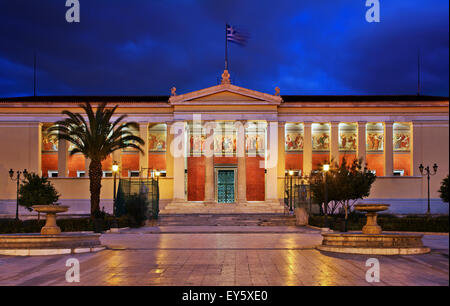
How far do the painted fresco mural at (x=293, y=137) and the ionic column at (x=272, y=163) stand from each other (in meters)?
2.77

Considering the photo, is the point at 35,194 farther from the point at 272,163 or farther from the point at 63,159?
the point at 272,163

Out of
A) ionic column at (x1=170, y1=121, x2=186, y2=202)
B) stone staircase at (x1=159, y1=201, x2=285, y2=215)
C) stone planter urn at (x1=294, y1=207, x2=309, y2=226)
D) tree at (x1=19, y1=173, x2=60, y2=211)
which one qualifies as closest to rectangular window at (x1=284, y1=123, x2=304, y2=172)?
stone staircase at (x1=159, y1=201, x2=285, y2=215)

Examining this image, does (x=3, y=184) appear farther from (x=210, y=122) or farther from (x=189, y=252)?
(x=189, y=252)

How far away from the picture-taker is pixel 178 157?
143 feet

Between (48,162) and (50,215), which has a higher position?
(48,162)

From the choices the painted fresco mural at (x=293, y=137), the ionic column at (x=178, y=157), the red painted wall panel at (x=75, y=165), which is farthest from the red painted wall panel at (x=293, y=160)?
the red painted wall panel at (x=75, y=165)

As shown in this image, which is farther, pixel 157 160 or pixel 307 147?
pixel 157 160

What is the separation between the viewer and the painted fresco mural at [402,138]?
4506cm

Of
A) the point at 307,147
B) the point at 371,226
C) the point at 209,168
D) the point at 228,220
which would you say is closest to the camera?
the point at 371,226

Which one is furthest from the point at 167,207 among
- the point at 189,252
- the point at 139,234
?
the point at 189,252

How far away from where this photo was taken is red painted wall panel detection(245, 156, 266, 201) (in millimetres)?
44344

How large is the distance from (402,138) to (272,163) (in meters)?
11.9

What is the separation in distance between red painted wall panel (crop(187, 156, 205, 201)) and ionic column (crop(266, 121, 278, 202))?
5.69 metres

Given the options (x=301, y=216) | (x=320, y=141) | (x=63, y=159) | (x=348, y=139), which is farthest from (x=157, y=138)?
(x=301, y=216)
